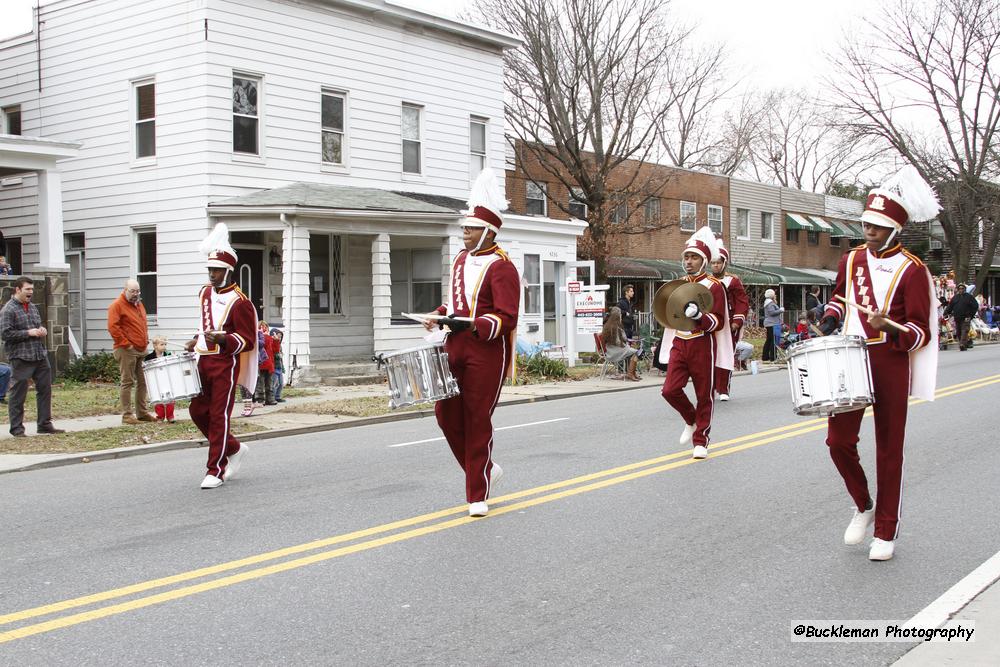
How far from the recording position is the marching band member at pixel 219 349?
8.97m

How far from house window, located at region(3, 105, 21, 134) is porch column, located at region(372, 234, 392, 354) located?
30.4 ft

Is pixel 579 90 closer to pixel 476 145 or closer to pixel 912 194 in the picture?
pixel 476 145

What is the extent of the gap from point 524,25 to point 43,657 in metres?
28.6

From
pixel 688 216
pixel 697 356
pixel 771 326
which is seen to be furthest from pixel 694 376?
pixel 688 216

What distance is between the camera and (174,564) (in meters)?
6.34

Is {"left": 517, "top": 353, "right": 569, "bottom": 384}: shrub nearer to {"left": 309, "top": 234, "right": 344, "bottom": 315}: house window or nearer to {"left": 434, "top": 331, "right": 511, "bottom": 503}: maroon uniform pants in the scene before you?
{"left": 309, "top": 234, "right": 344, "bottom": 315}: house window

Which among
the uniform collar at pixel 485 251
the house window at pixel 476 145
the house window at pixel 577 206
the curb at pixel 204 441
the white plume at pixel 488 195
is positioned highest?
the house window at pixel 476 145

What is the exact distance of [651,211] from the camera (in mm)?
38438

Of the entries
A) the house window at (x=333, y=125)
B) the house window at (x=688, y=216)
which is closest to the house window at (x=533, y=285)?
the house window at (x=333, y=125)

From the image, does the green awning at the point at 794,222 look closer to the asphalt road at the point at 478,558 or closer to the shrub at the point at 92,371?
the shrub at the point at 92,371

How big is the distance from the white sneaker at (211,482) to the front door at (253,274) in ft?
42.3

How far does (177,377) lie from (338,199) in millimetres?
12470

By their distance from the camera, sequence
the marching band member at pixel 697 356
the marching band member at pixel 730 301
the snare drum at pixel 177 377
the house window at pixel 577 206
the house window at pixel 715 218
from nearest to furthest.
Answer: the snare drum at pixel 177 377 < the marching band member at pixel 697 356 < the marching band member at pixel 730 301 < the house window at pixel 577 206 < the house window at pixel 715 218

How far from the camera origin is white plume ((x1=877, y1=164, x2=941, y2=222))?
20.4ft
